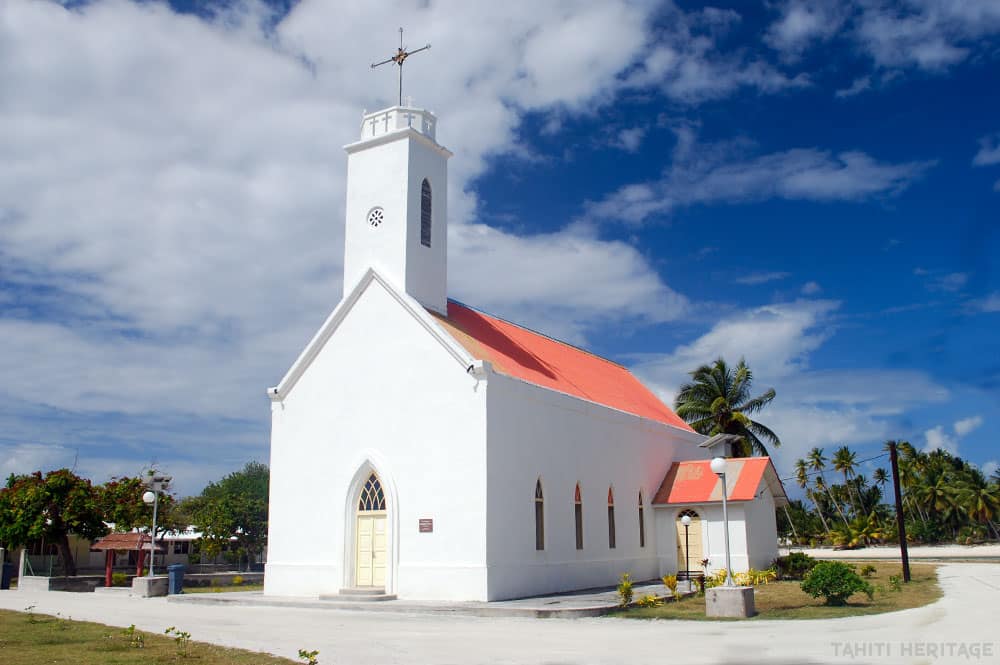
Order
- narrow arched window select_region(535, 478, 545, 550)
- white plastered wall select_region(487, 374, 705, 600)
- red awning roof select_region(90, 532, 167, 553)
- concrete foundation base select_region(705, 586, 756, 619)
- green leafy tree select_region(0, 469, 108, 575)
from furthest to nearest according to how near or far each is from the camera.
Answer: red awning roof select_region(90, 532, 167, 553) < green leafy tree select_region(0, 469, 108, 575) < narrow arched window select_region(535, 478, 545, 550) < white plastered wall select_region(487, 374, 705, 600) < concrete foundation base select_region(705, 586, 756, 619)

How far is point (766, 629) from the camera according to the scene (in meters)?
15.3

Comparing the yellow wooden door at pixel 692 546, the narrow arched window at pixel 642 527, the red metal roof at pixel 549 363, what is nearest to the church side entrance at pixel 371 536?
the red metal roof at pixel 549 363

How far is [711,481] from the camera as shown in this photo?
101 feet

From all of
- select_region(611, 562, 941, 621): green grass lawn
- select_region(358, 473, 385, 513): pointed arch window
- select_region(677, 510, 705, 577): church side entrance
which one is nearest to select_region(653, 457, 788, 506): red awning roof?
select_region(677, 510, 705, 577): church side entrance

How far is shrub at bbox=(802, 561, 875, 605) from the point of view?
1888cm

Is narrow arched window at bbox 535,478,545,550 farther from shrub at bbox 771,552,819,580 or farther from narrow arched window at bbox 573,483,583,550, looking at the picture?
shrub at bbox 771,552,819,580

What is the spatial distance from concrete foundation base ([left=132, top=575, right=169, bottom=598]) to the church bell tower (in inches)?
430

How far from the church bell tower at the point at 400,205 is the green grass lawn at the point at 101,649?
12.0 m

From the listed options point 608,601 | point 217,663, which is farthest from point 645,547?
point 217,663

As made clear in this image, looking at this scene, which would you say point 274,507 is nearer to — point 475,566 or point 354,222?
point 475,566

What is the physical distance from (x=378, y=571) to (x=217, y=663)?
1141cm

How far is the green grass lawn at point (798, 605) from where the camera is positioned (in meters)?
17.8

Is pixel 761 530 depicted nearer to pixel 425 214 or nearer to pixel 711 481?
pixel 711 481

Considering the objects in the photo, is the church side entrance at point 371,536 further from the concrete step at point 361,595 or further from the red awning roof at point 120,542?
the red awning roof at point 120,542
